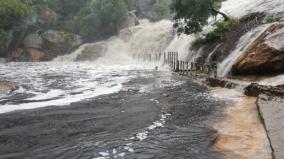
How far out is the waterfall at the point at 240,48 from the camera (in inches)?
945

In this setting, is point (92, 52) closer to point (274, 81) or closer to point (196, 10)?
point (196, 10)

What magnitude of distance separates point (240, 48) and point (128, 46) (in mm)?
33061

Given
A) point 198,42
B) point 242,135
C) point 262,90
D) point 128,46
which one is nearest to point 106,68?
point 198,42

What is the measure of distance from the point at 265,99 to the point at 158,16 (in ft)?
184

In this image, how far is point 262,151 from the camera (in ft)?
30.6

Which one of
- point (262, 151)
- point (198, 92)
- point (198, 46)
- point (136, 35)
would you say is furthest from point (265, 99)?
point (136, 35)

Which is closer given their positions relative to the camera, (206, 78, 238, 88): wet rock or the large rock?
(206, 78, 238, 88): wet rock

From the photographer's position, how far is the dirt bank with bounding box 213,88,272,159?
9.29m

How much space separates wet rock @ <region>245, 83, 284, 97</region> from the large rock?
48668 mm

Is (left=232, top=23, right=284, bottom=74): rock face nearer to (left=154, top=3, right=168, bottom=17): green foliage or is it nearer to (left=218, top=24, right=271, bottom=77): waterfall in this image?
(left=218, top=24, right=271, bottom=77): waterfall

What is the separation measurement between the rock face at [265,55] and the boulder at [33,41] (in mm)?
44032

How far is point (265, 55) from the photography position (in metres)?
21.0

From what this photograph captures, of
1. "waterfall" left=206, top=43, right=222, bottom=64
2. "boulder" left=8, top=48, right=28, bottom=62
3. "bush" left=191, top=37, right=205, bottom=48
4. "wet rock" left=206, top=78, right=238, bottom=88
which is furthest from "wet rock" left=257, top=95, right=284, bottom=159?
"boulder" left=8, top=48, right=28, bottom=62

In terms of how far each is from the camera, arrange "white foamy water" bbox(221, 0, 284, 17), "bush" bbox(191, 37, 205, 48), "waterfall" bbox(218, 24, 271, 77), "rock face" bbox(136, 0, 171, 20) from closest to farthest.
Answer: "waterfall" bbox(218, 24, 271, 77), "white foamy water" bbox(221, 0, 284, 17), "bush" bbox(191, 37, 205, 48), "rock face" bbox(136, 0, 171, 20)
